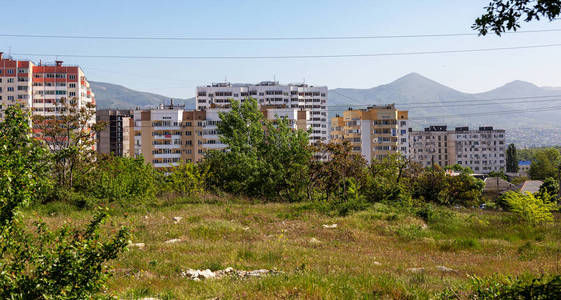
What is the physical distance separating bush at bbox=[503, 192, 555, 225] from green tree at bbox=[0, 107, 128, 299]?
21458mm

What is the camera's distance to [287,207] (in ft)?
87.5

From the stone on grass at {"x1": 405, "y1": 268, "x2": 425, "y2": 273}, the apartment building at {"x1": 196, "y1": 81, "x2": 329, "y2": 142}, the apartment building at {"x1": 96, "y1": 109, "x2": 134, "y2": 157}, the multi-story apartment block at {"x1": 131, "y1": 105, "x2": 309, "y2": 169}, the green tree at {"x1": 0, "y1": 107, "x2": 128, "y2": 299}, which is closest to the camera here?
the green tree at {"x1": 0, "y1": 107, "x2": 128, "y2": 299}

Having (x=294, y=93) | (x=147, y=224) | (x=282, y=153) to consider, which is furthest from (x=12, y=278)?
(x=294, y=93)

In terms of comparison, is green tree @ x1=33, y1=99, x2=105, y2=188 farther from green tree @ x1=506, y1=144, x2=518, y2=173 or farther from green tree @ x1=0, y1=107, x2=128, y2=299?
green tree @ x1=506, y1=144, x2=518, y2=173

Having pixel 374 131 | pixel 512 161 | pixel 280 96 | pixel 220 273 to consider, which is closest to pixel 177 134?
pixel 374 131

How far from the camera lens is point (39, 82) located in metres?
140

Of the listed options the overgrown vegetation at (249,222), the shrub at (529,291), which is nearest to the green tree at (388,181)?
the overgrown vegetation at (249,222)

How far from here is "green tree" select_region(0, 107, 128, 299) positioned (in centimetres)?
604

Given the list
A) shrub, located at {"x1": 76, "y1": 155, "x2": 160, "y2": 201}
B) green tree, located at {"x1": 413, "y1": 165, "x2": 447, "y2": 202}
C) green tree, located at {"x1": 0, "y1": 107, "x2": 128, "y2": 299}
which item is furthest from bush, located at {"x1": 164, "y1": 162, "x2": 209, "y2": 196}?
green tree, located at {"x1": 0, "y1": 107, "x2": 128, "y2": 299}

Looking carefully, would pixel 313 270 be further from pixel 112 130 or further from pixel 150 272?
pixel 112 130

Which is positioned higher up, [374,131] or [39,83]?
[39,83]

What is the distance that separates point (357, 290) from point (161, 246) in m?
8.49

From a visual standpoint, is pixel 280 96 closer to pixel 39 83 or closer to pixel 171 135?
pixel 171 135

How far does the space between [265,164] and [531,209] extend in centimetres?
1771
